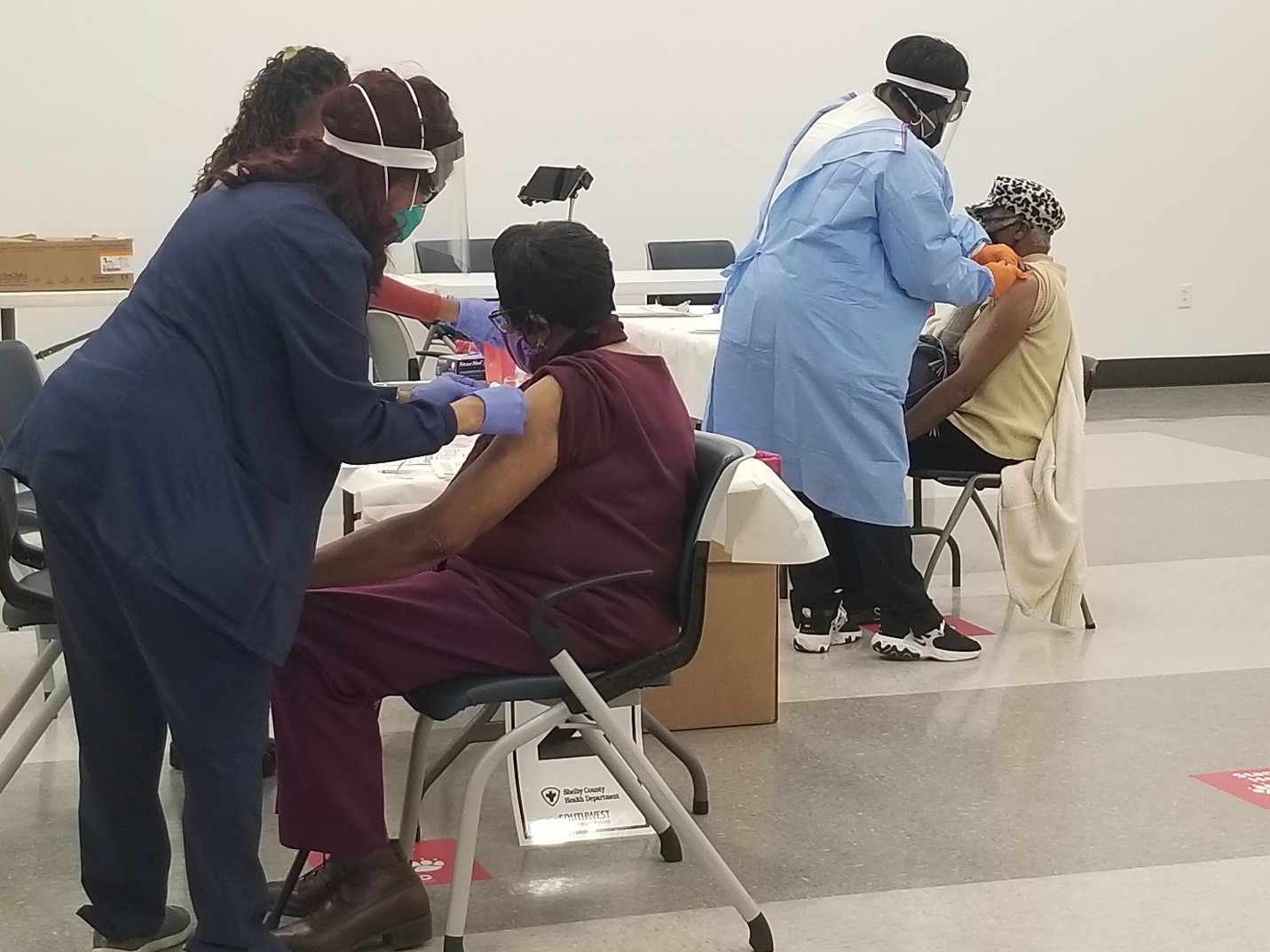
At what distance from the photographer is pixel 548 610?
1.84 m

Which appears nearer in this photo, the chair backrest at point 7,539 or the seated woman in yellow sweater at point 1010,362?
the chair backrest at point 7,539

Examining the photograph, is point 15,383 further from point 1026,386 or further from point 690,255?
point 690,255

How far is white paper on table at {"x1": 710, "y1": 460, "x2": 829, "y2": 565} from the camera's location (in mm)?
2289

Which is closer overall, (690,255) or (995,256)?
(995,256)

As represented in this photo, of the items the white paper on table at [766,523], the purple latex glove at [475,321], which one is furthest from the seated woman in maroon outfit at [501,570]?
the purple latex glove at [475,321]

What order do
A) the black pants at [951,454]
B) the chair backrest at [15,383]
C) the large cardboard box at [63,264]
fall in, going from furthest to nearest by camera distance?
the large cardboard box at [63,264] < the black pants at [951,454] < the chair backrest at [15,383]

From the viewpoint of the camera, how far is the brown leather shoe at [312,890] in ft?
6.20

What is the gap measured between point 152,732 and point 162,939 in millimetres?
347

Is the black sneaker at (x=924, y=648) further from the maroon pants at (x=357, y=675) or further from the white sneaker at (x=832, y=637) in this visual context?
the maroon pants at (x=357, y=675)

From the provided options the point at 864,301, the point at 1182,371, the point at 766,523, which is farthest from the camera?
the point at 1182,371

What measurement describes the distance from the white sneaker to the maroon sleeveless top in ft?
4.73

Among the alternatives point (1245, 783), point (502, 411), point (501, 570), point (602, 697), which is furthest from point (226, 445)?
point (1245, 783)

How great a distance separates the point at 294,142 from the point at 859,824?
56.4 inches

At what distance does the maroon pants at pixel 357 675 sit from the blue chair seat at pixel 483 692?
0.6 inches
